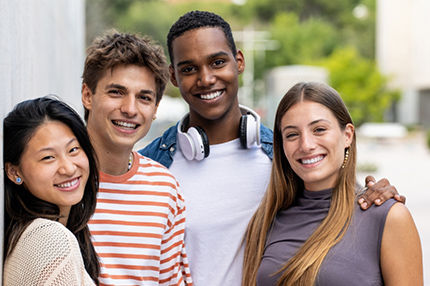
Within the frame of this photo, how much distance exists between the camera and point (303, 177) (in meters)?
2.96

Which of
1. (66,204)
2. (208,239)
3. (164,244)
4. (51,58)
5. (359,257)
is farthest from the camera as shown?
(51,58)

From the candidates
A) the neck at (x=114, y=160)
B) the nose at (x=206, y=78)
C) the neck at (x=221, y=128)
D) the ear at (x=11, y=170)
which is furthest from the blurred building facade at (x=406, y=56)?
the ear at (x=11, y=170)

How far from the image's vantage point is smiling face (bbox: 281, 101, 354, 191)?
9.55 ft

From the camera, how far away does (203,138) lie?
326 centimetres

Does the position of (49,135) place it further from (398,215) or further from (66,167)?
(398,215)

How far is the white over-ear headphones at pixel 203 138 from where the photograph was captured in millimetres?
3236

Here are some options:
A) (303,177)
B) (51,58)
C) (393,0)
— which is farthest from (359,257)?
(393,0)

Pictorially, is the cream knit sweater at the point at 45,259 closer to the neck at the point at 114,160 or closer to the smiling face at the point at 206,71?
the neck at the point at 114,160

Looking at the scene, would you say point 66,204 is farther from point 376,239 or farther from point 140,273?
point 376,239

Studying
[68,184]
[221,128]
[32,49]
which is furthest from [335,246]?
[32,49]

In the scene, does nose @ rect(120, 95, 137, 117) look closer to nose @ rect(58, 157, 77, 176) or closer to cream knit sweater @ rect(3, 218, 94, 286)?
nose @ rect(58, 157, 77, 176)

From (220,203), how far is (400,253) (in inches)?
40.9

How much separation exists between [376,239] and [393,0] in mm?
49276

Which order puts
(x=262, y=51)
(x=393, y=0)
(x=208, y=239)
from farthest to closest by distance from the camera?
1. (x=262, y=51)
2. (x=393, y=0)
3. (x=208, y=239)
